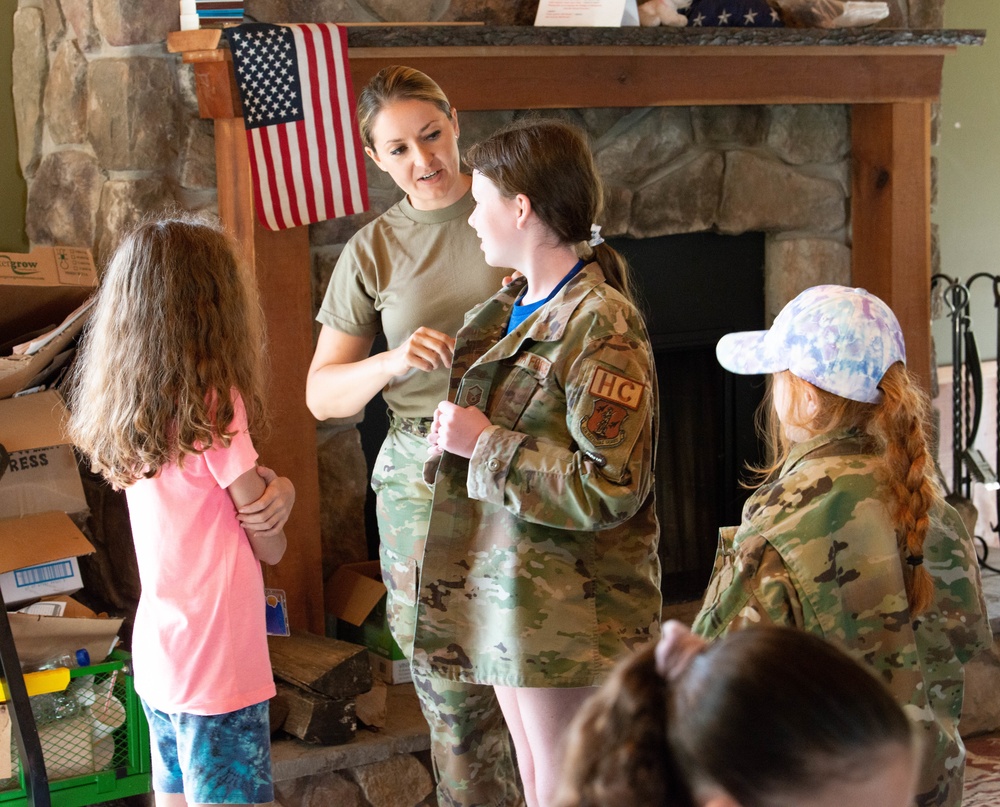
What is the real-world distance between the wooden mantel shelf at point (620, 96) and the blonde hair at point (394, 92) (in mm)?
460

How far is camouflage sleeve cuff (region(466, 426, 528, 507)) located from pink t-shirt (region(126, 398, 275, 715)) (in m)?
0.36

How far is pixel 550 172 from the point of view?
167 centimetres

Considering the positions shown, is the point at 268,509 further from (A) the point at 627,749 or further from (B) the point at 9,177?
(B) the point at 9,177

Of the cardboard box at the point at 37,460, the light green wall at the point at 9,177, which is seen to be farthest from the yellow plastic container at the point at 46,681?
the light green wall at the point at 9,177

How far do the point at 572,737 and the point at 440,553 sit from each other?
0.80 metres

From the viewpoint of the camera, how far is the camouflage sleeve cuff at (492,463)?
1595mm

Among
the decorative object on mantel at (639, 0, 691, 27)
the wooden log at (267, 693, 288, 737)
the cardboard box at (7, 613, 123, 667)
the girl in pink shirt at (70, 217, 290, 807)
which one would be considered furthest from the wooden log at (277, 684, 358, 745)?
the decorative object on mantel at (639, 0, 691, 27)

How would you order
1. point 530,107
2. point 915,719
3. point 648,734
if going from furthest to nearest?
1. point 530,107
2. point 915,719
3. point 648,734

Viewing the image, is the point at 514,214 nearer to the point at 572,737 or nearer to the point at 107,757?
the point at 572,737

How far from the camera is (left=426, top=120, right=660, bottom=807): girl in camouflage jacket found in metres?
1.59

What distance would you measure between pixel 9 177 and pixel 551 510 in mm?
1916

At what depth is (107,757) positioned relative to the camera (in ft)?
7.50

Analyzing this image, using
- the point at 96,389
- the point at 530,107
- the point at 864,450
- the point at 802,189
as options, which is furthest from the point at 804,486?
the point at 802,189

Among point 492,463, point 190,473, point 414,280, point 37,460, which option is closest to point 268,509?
point 190,473
